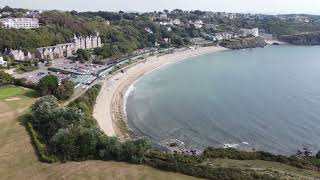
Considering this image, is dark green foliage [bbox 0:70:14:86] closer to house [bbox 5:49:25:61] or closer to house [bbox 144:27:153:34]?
house [bbox 5:49:25:61]

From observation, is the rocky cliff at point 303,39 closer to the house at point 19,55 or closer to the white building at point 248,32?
the white building at point 248,32

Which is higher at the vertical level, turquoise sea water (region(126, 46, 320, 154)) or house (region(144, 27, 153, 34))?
house (region(144, 27, 153, 34))

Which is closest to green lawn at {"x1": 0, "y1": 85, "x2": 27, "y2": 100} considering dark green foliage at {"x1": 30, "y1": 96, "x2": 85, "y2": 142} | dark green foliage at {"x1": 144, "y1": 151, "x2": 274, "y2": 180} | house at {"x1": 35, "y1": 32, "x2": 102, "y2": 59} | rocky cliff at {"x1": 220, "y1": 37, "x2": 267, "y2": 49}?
dark green foliage at {"x1": 30, "y1": 96, "x2": 85, "y2": 142}

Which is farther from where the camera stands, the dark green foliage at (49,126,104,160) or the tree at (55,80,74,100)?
the tree at (55,80,74,100)

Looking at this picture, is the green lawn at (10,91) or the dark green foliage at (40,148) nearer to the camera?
the dark green foliage at (40,148)

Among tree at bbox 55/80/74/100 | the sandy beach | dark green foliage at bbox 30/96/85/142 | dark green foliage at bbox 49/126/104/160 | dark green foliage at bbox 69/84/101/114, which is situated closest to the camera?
dark green foliage at bbox 49/126/104/160

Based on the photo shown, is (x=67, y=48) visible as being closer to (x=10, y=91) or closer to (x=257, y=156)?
(x=10, y=91)

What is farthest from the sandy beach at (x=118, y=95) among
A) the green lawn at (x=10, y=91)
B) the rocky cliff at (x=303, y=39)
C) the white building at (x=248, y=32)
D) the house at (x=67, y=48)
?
the rocky cliff at (x=303, y=39)
